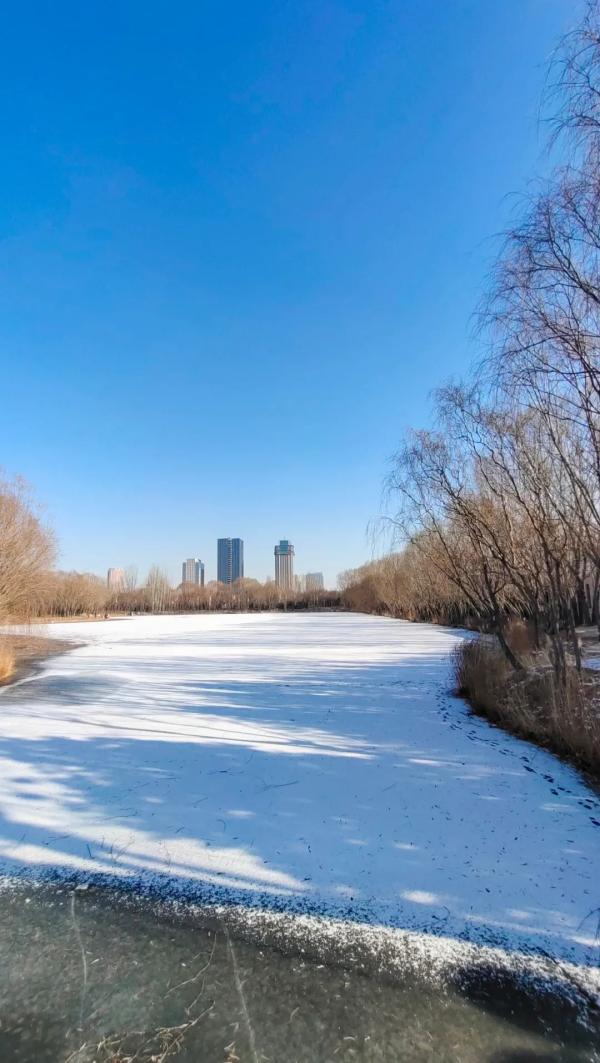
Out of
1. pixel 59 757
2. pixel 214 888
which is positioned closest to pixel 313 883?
pixel 214 888

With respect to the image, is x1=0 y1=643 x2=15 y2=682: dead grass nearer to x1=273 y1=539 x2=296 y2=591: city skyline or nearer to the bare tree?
the bare tree

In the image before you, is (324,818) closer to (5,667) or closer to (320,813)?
(320,813)

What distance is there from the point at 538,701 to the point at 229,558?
442ft

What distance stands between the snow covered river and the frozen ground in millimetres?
12

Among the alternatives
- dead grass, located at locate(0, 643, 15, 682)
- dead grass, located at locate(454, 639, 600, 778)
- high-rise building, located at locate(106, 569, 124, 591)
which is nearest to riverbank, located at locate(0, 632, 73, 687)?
dead grass, located at locate(0, 643, 15, 682)

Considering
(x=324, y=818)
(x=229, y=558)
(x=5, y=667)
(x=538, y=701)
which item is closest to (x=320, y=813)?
(x=324, y=818)

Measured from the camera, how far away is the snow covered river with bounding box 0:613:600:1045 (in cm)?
219

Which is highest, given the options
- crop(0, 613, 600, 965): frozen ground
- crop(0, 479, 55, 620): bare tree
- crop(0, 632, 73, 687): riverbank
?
crop(0, 479, 55, 620): bare tree

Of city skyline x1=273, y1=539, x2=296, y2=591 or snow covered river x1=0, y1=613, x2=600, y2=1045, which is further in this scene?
city skyline x1=273, y1=539, x2=296, y2=591

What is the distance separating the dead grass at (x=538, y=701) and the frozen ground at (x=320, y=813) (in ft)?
0.83

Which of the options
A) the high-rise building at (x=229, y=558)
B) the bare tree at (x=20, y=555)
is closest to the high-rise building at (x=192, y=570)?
the high-rise building at (x=229, y=558)

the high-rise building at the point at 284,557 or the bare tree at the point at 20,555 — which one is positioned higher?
the high-rise building at the point at 284,557

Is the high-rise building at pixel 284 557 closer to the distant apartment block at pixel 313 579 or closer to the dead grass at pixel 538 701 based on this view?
the distant apartment block at pixel 313 579

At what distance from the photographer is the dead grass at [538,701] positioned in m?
4.13
